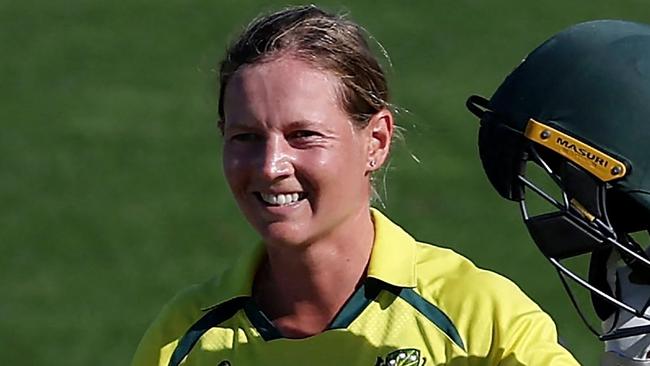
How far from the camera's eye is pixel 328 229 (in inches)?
118

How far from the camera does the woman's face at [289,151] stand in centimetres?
289

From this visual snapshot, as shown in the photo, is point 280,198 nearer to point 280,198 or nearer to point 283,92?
point 280,198

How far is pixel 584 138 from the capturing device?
2.55m

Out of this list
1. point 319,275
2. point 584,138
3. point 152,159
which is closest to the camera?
point 584,138

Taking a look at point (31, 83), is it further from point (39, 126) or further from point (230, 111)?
point (230, 111)

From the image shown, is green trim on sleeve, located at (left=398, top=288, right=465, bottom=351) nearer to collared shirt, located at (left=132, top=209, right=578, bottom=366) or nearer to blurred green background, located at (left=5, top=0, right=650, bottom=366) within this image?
A: collared shirt, located at (left=132, top=209, right=578, bottom=366)

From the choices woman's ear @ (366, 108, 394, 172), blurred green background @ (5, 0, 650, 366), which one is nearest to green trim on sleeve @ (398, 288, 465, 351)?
woman's ear @ (366, 108, 394, 172)

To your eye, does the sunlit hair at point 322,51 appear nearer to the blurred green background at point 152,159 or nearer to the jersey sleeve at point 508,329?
the jersey sleeve at point 508,329

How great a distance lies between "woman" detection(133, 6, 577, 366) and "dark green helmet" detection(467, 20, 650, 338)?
335 mm

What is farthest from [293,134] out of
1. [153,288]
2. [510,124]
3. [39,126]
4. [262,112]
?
[39,126]

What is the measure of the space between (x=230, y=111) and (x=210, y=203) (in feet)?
14.8

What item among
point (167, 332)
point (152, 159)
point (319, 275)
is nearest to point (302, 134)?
point (319, 275)

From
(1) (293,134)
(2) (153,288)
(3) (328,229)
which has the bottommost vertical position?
(2) (153,288)

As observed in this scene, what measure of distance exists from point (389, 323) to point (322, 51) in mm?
521
